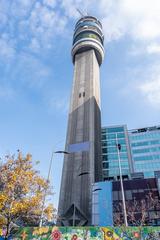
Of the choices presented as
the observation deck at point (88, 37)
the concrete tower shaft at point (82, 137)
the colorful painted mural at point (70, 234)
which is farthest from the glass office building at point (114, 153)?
the colorful painted mural at point (70, 234)

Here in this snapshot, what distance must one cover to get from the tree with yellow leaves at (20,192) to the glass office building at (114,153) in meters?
57.8

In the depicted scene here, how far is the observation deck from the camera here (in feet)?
296

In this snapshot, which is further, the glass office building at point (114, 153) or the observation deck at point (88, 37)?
the observation deck at point (88, 37)

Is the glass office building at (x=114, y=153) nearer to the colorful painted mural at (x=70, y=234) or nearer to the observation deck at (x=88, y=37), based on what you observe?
the observation deck at (x=88, y=37)

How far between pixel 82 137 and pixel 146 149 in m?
32.1

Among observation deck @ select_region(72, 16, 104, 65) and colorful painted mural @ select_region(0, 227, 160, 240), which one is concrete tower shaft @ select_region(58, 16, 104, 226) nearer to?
observation deck @ select_region(72, 16, 104, 65)

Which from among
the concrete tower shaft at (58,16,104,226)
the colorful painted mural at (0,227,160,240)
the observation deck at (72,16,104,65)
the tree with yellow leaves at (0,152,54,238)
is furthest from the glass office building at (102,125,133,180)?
the tree with yellow leaves at (0,152,54,238)

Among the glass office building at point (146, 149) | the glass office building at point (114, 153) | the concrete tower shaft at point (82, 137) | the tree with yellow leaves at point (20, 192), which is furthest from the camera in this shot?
the glass office building at point (114, 153)

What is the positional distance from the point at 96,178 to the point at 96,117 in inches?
887

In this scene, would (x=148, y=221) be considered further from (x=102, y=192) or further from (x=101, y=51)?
(x=101, y=51)

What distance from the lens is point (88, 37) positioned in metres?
92.2

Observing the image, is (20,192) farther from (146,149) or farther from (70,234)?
(146,149)

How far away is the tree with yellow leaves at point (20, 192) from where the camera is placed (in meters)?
18.5

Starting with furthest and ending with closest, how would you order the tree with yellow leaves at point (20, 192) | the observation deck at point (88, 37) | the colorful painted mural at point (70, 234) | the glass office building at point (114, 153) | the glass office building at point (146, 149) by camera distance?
the observation deck at point (88, 37) → the glass office building at point (114, 153) → the glass office building at point (146, 149) → the colorful painted mural at point (70, 234) → the tree with yellow leaves at point (20, 192)
